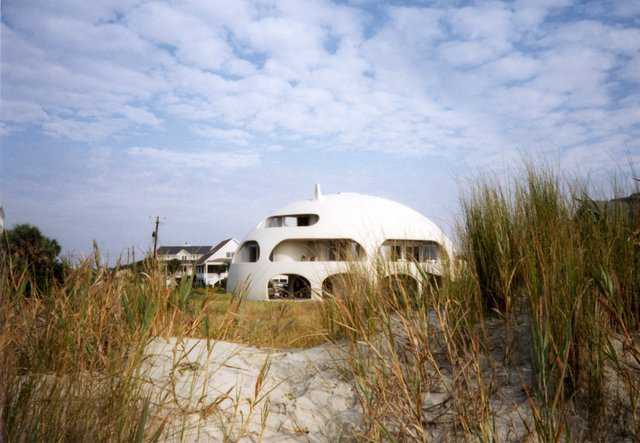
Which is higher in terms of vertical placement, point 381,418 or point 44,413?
point 44,413

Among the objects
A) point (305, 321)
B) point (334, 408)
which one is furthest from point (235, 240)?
point (334, 408)

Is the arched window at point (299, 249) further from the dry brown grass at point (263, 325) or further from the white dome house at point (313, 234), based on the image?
the dry brown grass at point (263, 325)

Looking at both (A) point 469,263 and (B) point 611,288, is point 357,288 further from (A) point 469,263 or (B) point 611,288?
(B) point 611,288

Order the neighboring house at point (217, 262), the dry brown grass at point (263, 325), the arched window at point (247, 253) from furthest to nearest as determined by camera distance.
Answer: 1. the neighboring house at point (217, 262)
2. the arched window at point (247, 253)
3. the dry brown grass at point (263, 325)

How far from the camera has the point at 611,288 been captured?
8.26ft

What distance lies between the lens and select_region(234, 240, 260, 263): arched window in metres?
24.1

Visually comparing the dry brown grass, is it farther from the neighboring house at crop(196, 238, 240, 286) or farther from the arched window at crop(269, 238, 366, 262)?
the neighboring house at crop(196, 238, 240, 286)

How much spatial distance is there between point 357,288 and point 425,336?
177 centimetres

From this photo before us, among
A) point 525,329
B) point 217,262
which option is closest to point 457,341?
point 525,329

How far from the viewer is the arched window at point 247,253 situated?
2414cm

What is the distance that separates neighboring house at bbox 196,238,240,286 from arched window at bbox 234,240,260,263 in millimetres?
15586

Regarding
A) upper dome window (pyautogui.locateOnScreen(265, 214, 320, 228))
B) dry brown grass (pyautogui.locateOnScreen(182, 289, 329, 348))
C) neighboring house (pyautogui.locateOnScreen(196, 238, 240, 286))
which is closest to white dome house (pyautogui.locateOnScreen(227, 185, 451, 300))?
upper dome window (pyautogui.locateOnScreen(265, 214, 320, 228))

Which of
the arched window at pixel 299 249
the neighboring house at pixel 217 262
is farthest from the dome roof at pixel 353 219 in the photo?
the neighboring house at pixel 217 262

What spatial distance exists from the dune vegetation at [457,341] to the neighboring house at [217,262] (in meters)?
36.7
